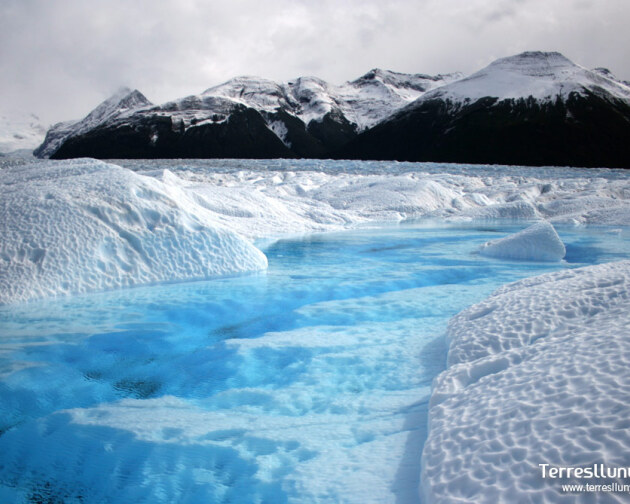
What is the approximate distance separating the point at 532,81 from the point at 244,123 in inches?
2379

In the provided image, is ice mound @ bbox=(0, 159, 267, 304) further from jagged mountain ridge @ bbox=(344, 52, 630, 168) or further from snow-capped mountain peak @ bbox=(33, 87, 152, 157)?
snow-capped mountain peak @ bbox=(33, 87, 152, 157)

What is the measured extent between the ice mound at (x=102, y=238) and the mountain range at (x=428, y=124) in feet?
232

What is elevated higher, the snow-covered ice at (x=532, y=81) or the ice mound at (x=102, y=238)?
the snow-covered ice at (x=532, y=81)

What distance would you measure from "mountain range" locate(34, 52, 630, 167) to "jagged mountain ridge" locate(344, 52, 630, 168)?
0.19m

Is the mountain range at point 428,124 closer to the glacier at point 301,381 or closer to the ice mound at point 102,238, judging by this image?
the ice mound at point 102,238

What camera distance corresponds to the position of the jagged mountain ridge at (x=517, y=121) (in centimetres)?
6812

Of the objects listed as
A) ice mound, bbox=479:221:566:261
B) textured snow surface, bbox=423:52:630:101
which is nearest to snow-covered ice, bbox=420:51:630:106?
textured snow surface, bbox=423:52:630:101

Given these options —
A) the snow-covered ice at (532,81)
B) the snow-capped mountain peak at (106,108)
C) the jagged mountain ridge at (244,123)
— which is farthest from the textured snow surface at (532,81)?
the snow-capped mountain peak at (106,108)

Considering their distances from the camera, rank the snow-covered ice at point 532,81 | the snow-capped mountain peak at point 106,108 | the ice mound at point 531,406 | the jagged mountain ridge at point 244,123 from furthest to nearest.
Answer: the snow-capped mountain peak at point 106,108 < the jagged mountain ridge at point 244,123 < the snow-covered ice at point 532,81 < the ice mound at point 531,406

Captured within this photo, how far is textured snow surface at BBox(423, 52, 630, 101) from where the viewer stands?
7956 centimetres

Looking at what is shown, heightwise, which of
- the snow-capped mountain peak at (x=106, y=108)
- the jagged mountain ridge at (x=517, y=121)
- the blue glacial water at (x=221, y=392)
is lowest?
the blue glacial water at (x=221, y=392)

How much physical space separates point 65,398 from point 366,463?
5.67 ft

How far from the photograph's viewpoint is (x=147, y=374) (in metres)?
2.80

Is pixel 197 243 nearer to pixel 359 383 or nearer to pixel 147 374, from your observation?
pixel 147 374
